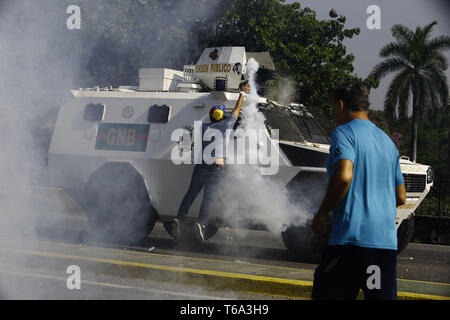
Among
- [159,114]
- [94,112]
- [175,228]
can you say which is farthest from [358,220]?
[94,112]

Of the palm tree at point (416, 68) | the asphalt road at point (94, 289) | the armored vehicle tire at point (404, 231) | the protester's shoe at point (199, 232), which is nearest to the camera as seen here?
the asphalt road at point (94, 289)

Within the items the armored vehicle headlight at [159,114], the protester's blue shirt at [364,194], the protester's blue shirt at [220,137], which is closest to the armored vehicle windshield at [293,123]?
the protester's blue shirt at [220,137]

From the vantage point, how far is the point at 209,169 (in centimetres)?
740

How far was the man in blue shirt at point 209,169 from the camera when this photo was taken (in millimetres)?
7332

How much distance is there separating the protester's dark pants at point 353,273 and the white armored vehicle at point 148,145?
394 cm

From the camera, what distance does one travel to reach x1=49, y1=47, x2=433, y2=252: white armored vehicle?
25.6 ft

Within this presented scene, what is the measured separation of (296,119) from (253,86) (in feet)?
2.37

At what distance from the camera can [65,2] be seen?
5.94m

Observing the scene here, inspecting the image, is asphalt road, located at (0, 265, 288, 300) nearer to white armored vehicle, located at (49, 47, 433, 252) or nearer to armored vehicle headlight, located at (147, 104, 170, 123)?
white armored vehicle, located at (49, 47, 433, 252)

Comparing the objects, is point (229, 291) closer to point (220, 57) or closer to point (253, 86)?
point (253, 86)

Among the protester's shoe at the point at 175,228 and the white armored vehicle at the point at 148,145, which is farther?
the white armored vehicle at the point at 148,145

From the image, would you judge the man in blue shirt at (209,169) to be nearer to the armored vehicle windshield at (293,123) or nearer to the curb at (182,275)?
the armored vehicle windshield at (293,123)

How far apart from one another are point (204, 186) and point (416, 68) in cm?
2027

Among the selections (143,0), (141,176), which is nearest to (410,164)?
(141,176)
